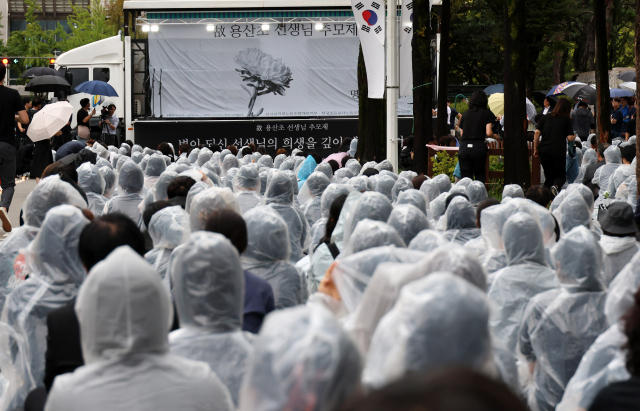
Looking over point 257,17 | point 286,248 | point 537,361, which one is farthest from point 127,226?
point 257,17

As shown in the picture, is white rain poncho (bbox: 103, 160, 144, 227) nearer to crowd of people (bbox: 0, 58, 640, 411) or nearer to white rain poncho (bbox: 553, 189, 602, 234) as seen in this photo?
crowd of people (bbox: 0, 58, 640, 411)

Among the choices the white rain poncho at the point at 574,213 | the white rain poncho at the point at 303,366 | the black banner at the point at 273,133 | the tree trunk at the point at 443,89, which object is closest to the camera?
the white rain poncho at the point at 303,366

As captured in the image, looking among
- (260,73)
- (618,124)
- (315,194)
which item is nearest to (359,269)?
(315,194)

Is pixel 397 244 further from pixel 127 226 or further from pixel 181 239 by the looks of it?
pixel 181 239

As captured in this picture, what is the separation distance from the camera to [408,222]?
4.91m

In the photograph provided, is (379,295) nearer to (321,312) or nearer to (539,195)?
(321,312)

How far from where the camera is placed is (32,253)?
13.2 ft

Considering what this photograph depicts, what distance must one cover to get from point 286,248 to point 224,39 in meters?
23.1

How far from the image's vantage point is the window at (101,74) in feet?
83.8

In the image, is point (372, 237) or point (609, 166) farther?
point (609, 166)

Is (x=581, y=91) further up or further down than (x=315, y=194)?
further up

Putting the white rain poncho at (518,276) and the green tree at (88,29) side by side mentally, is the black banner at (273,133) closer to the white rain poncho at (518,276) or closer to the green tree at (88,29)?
the white rain poncho at (518,276)

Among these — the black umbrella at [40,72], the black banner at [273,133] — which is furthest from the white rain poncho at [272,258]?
the black banner at [273,133]

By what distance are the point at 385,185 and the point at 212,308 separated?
230 inches
